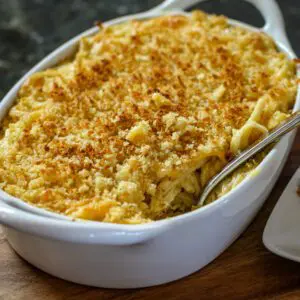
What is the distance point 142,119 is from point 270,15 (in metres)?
0.91

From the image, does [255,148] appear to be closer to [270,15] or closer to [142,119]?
[142,119]

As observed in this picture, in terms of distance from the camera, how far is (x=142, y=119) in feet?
6.97

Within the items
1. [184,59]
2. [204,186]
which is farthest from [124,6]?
[204,186]

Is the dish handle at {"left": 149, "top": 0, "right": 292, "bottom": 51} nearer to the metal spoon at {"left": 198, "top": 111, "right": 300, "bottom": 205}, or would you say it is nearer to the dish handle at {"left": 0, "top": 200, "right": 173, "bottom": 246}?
the metal spoon at {"left": 198, "top": 111, "right": 300, "bottom": 205}

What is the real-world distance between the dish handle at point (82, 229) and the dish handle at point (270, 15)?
3.90 ft

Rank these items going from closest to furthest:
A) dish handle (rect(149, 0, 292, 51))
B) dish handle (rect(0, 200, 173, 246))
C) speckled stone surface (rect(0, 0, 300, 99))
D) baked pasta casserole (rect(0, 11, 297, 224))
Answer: dish handle (rect(0, 200, 173, 246)), baked pasta casserole (rect(0, 11, 297, 224)), dish handle (rect(149, 0, 292, 51)), speckled stone surface (rect(0, 0, 300, 99))

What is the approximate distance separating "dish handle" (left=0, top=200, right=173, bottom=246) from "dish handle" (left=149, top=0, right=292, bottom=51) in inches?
46.8

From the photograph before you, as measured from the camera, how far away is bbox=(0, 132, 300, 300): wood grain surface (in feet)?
6.47

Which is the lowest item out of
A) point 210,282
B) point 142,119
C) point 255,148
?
point 210,282

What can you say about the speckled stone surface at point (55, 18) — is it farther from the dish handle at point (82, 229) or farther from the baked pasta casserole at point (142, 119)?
the dish handle at point (82, 229)

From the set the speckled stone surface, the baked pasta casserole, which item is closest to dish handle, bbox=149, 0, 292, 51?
the baked pasta casserole

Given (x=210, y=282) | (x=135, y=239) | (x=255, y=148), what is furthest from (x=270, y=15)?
(x=135, y=239)

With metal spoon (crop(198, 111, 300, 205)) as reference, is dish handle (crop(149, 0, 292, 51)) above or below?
above

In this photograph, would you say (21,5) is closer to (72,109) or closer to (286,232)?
(72,109)
